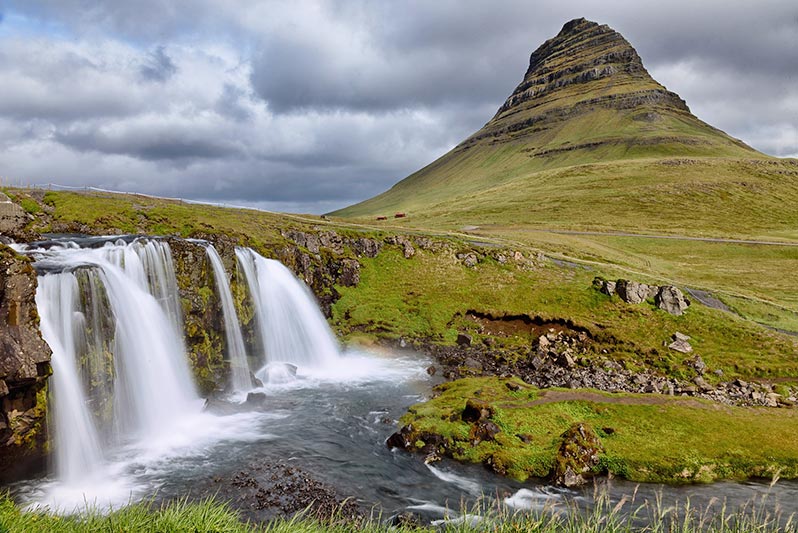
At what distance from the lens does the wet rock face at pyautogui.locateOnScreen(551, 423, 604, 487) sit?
20094 mm

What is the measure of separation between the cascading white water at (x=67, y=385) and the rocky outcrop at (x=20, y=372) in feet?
2.71

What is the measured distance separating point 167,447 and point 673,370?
115 ft

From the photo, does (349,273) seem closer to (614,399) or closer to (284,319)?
(284,319)

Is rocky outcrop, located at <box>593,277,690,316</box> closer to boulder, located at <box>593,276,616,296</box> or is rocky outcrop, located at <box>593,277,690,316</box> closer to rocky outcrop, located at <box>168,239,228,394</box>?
boulder, located at <box>593,276,616,296</box>

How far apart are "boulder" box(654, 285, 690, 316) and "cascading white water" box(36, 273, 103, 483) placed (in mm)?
45979

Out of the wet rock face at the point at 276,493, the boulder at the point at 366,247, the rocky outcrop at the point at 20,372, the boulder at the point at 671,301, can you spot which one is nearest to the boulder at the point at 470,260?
the boulder at the point at 366,247

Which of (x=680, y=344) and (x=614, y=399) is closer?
(x=614, y=399)

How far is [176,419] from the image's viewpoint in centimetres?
2695

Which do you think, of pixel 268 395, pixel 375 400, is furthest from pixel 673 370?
pixel 268 395

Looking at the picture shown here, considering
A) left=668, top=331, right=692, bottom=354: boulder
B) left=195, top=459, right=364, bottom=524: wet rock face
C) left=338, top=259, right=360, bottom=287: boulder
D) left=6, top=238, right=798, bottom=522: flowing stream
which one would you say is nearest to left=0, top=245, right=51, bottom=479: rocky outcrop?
left=6, top=238, right=798, bottom=522: flowing stream

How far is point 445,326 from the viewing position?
46000 mm

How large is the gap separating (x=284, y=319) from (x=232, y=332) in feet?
21.6

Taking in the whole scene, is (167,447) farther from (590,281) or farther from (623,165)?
(623,165)

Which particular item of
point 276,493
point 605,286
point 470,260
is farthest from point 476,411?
point 470,260
